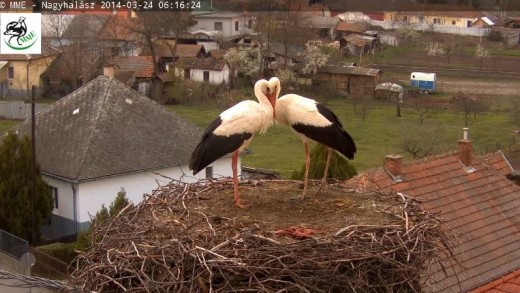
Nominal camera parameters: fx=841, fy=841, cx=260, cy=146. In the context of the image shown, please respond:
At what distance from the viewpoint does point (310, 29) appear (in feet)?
178

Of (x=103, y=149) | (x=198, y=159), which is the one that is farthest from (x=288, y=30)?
(x=198, y=159)

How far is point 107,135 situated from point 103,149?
1.78 ft

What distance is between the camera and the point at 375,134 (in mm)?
33719

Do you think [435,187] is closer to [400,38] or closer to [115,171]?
[115,171]

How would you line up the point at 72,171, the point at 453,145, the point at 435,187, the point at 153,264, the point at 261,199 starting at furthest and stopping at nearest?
the point at 453,145
the point at 72,171
the point at 435,187
the point at 261,199
the point at 153,264

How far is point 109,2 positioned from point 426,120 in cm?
2624

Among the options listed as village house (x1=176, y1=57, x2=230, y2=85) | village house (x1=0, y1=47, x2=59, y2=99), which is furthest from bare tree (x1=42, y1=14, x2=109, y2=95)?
village house (x1=176, y1=57, x2=230, y2=85)

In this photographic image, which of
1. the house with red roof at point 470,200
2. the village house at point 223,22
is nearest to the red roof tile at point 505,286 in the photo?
the house with red roof at point 470,200

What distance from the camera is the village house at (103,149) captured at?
19422 millimetres

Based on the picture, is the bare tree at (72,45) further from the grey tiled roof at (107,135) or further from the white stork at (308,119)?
the white stork at (308,119)

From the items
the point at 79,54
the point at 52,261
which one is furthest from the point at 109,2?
the point at 52,261

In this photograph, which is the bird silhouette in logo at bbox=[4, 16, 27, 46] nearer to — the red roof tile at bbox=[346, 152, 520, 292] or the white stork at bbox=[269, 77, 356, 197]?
the red roof tile at bbox=[346, 152, 520, 292]

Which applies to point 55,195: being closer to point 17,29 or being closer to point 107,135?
point 107,135

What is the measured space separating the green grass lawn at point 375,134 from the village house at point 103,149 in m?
5.80
